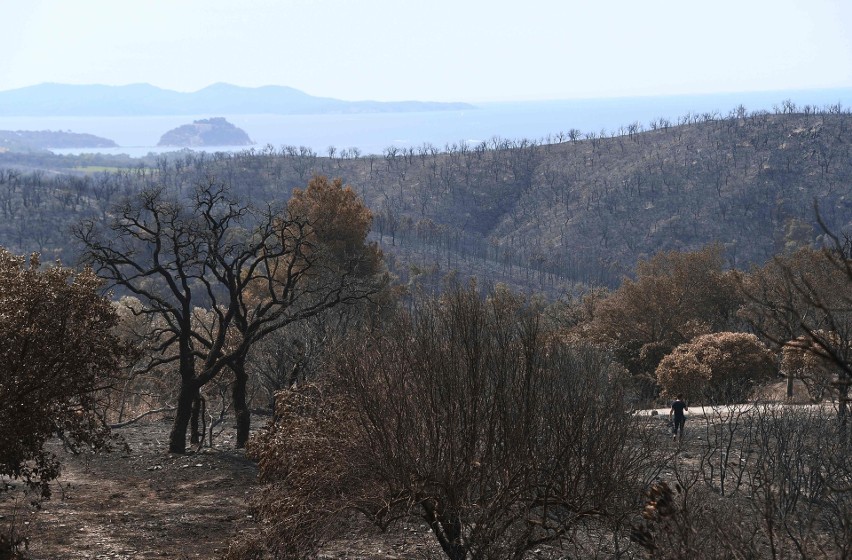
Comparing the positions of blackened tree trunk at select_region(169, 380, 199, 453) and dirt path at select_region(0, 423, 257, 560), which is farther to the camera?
blackened tree trunk at select_region(169, 380, 199, 453)

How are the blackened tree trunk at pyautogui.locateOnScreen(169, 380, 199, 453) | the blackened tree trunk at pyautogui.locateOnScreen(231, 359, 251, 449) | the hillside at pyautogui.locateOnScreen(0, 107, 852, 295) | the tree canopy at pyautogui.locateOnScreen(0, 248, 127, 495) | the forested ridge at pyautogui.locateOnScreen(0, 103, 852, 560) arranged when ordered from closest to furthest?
1. the forested ridge at pyautogui.locateOnScreen(0, 103, 852, 560)
2. the tree canopy at pyautogui.locateOnScreen(0, 248, 127, 495)
3. the blackened tree trunk at pyautogui.locateOnScreen(169, 380, 199, 453)
4. the blackened tree trunk at pyautogui.locateOnScreen(231, 359, 251, 449)
5. the hillside at pyautogui.locateOnScreen(0, 107, 852, 295)

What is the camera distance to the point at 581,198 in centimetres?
16612

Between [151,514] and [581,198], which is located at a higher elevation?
[581,198]

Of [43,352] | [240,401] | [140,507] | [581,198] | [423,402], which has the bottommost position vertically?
[140,507]

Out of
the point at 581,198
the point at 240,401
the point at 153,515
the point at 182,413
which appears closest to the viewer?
the point at 153,515

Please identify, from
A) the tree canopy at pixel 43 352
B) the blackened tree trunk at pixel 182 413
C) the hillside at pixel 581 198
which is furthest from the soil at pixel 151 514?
the hillside at pixel 581 198

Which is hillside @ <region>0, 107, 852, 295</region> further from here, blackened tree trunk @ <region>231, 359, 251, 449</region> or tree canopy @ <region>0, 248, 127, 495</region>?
tree canopy @ <region>0, 248, 127, 495</region>

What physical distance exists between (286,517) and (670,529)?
617 centimetres

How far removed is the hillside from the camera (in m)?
139

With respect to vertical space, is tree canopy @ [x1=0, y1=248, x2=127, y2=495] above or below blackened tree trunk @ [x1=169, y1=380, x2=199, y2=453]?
above

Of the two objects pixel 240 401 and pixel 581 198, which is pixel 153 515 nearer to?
pixel 240 401

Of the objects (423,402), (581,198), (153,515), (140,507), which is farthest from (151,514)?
(581,198)

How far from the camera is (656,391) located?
45125 mm

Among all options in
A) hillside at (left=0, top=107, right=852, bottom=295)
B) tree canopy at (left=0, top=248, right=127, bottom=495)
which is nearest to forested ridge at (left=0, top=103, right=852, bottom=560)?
tree canopy at (left=0, top=248, right=127, bottom=495)
